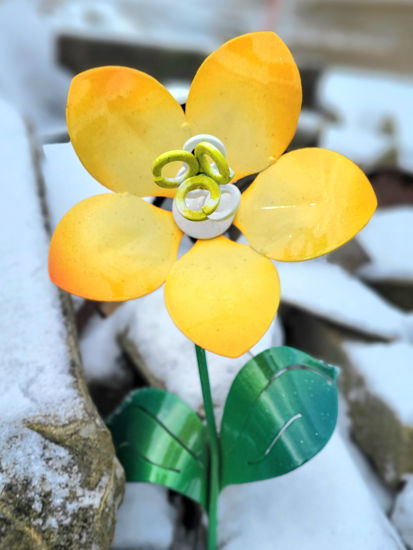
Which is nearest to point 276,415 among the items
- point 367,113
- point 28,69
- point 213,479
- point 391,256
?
point 213,479

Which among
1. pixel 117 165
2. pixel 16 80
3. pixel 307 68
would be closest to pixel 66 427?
pixel 117 165

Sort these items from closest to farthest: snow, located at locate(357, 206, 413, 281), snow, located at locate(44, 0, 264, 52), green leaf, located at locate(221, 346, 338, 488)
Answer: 1. green leaf, located at locate(221, 346, 338, 488)
2. snow, located at locate(357, 206, 413, 281)
3. snow, located at locate(44, 0, 264, 52)

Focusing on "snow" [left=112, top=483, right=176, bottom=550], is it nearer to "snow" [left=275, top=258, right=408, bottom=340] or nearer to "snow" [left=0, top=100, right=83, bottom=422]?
"snow" [left=0, top=100, right=83, bottom=422]

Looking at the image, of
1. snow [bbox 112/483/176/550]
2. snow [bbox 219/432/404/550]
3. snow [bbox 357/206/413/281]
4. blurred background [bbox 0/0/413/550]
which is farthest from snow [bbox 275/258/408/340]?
snow [bbox 112/483/176/550]

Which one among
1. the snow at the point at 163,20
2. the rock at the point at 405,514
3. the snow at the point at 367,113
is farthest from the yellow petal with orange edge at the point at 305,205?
the snow at the point at 163,20

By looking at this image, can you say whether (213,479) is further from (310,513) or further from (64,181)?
(64,181)
